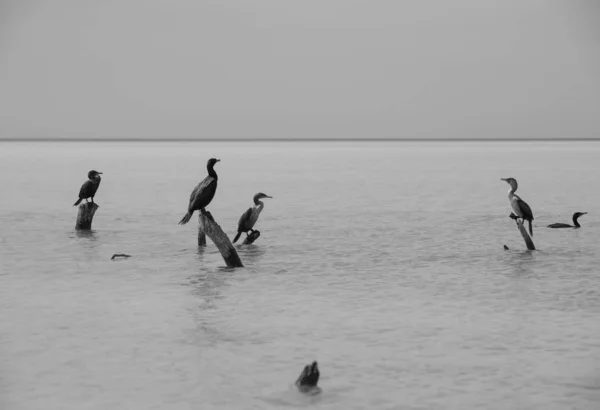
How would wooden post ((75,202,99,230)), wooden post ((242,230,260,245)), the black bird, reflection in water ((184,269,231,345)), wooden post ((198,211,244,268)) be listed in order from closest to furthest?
the black bird
reflection in water ((184,269,231,345))
wooden post ((198,211,244,268))
wooden post ((242,230,260,245))
wooden post ((75,202,99,230))

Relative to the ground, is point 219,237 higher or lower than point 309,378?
lower

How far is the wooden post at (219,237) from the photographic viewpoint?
19.1 m

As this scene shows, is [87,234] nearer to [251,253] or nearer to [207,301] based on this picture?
[251,253]

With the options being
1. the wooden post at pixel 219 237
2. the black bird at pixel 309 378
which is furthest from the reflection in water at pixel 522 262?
the black bird at pixel 309 378

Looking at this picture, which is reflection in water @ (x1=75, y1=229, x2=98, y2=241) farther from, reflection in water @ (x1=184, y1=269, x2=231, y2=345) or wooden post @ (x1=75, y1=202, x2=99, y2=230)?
reflection in water @ (x1=184, y1=269, x2=231, y2=345)

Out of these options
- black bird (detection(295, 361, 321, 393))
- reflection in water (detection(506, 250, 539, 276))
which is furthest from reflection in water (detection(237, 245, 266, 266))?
black bird (detection(295, 361, 321, 393))

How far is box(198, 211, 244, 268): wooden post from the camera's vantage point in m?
19.1

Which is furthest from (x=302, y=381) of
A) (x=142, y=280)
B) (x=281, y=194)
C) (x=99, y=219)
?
(x=281, y=194)

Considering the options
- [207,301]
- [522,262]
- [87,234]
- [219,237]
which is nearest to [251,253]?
[219,237]

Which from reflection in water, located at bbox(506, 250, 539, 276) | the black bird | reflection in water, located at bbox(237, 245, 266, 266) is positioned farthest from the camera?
reflection in water, located at bbox(237, 245, 266, 266)

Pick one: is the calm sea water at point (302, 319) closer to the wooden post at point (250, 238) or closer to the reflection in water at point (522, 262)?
the reflection in water at point (522, 262)

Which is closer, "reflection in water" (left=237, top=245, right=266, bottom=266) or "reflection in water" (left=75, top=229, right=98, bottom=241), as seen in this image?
"reflection in water" (left=237, top=245, right=266, bottom=266)

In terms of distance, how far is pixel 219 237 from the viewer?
1928 cm

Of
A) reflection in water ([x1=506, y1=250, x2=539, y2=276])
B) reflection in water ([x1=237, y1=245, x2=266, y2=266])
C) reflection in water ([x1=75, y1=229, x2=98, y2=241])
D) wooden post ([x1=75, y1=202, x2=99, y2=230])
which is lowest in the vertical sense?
reflection in water ([x1=75, y1=229, x2=98, y2=241])
